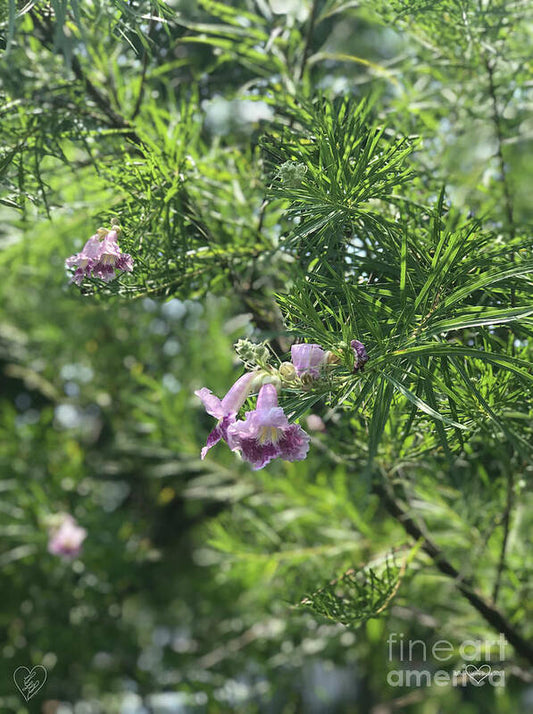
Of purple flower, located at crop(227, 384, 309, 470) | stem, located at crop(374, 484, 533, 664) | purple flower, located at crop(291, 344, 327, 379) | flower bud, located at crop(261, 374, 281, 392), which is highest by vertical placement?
purple flower, located at crop(291, 344, 327, 379)

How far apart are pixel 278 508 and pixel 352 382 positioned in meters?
0.71

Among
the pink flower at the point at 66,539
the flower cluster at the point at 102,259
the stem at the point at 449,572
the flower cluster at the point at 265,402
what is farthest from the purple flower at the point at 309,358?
the pink flower at the point at 66,539

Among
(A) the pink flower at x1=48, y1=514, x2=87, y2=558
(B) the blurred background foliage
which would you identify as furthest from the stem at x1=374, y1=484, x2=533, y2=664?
(A) the pink flower at x1=48, y1=514, x2=87, y2=558

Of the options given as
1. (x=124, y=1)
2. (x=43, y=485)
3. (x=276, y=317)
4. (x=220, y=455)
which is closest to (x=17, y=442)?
(x=43, y=485)

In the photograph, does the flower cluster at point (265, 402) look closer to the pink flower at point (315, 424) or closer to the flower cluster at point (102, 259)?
the flower cluster at point (102, 259)

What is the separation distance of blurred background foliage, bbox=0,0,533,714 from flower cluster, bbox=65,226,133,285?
1 centimetres

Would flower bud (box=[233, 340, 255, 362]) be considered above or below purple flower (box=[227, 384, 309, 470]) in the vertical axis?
above

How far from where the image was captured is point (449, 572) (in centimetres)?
59

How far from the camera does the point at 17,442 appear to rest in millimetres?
1173

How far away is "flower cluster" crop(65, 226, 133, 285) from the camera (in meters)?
0.42

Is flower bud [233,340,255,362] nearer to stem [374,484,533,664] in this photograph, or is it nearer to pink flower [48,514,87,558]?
stem [374,484,533,664]

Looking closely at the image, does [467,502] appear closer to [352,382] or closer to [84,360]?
[352,382]

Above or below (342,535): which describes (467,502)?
above

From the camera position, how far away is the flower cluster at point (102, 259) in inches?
16.5
